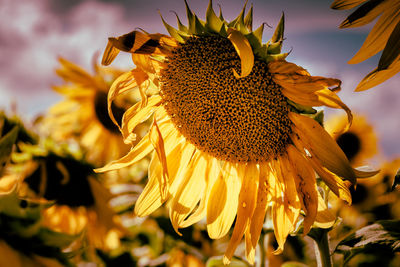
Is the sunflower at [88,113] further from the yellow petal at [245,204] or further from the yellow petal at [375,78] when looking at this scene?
the yellow petal at [375,78]

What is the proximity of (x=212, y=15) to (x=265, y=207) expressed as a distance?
2.85 ft

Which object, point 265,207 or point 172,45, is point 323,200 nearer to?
point 265,207

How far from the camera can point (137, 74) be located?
152 cm

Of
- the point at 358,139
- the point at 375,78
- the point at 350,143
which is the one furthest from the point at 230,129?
the point at 358,139

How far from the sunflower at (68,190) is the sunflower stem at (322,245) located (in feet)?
5.28

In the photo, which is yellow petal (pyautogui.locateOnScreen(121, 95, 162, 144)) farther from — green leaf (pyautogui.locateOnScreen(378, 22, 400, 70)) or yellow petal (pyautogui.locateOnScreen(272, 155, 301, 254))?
green leaf (pyautogui.locateOnScreen(378, 22, 400, 70))

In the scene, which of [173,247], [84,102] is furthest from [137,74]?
[84,102]

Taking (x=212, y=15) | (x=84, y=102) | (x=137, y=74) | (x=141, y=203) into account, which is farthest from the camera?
(x=84, y=102)

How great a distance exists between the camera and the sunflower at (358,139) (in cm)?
412

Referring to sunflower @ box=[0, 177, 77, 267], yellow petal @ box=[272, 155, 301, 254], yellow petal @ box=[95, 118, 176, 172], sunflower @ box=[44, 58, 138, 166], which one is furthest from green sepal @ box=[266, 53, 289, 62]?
sunflower @ box=[44, 58, 138, 166]

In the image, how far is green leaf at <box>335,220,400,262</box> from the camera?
1.31 metres

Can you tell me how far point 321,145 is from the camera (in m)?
1.36

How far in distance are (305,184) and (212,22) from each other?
759mm

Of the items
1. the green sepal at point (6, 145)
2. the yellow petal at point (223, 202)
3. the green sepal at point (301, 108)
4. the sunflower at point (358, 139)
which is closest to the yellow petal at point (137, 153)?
the yellow petal at point (223, 202)
